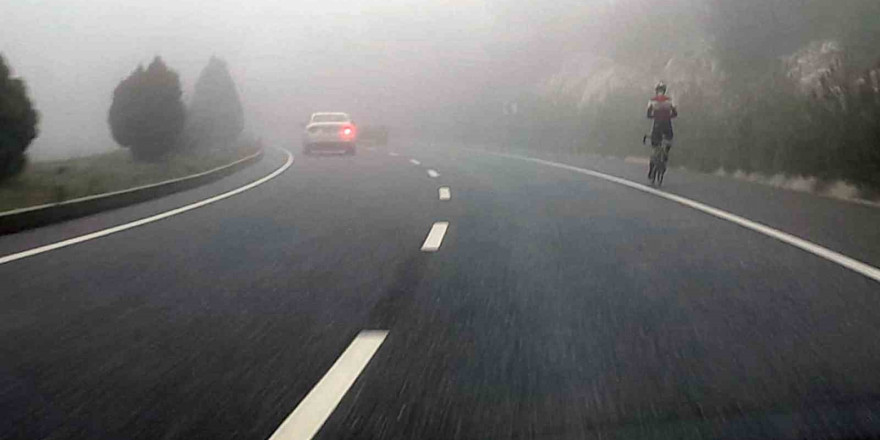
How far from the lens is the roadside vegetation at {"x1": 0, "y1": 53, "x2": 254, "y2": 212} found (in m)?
20.7

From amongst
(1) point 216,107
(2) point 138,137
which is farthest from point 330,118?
(1) point 216,107

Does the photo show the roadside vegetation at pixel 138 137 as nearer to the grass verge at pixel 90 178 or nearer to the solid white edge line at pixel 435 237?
the grass verge at pixel 90 178

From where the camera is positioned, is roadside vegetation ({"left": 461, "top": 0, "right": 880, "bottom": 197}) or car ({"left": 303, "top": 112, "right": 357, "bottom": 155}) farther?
car ({"left": 303, "top": 112, "right": 357, "bottom": 155})

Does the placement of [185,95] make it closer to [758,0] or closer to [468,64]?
[758,0]

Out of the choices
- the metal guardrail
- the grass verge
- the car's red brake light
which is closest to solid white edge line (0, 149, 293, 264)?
the metal guardrail

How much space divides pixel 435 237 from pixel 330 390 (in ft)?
20.2

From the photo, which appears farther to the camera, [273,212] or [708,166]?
[708,166]

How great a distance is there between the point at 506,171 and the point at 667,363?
19873 mm

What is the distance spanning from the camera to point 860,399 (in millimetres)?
4773

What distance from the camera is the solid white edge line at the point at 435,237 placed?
1033cm

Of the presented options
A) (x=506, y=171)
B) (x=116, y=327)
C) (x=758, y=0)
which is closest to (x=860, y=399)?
(x=116, y=327)

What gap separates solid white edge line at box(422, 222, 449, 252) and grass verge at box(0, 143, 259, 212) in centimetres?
637

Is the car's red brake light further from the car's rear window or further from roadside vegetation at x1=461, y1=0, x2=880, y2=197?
roadside vegetation at x1=461, y1=0, x2=880, y2=197

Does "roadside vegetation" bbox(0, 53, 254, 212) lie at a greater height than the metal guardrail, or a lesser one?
lesser
